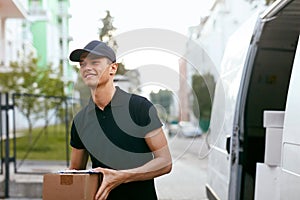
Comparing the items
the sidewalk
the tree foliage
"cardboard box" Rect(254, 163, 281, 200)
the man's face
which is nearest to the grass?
the sidewalk

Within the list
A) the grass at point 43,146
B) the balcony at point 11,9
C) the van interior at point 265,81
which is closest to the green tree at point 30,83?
the grass at point 43,146

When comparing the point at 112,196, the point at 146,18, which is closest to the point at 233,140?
the point at 146,18

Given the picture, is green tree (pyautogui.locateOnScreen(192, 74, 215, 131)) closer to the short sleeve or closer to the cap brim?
the short sleeve

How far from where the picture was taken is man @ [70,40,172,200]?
9.02ft

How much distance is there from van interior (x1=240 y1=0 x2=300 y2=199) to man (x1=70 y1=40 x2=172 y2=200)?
75.2 inches

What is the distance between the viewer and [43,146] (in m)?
17.4

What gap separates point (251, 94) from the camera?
4.80 metres

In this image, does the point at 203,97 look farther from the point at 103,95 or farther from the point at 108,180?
the point at 108,180

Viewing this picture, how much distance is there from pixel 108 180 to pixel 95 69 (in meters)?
0.59

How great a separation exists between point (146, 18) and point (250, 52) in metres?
0.97

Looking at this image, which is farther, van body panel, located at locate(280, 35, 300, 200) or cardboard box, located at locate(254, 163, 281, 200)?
cardboard box, located at locate(254, 163, 281, 200)

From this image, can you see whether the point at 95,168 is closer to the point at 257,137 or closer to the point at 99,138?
the point at 99,138

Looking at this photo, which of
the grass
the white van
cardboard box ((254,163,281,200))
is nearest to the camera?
cardboard box ((254,163,281,200))

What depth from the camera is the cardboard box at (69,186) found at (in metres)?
2.61
